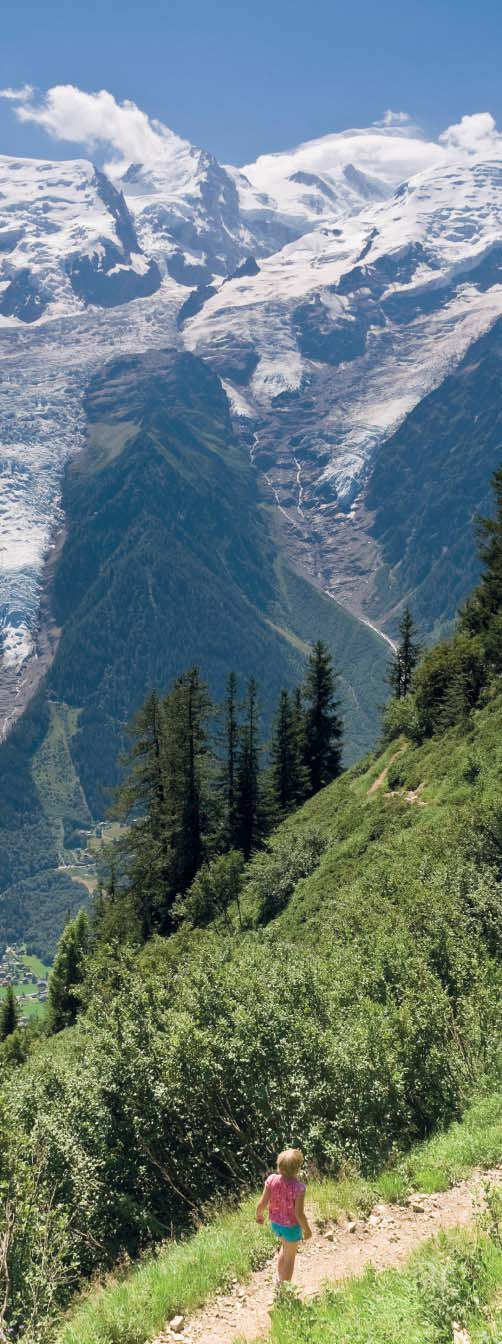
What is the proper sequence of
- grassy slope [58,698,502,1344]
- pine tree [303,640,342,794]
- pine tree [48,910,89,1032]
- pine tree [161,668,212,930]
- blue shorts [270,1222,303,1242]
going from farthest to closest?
pine tree [303,640,342,794], pine tree [161,668,212,930], pine tree [48,910,89,1032], blue shorts [270,1222,303,1242], grassy slope [58,698,502,1344]

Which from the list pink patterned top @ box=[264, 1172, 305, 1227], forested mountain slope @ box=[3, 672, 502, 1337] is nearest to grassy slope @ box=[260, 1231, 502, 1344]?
pink patterned top @ box=[264, 1172, 305, 1227]

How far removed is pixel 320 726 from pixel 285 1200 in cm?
7029

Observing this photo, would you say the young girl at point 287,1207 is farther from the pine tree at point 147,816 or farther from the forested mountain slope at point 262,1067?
the pine tree at point 147,816

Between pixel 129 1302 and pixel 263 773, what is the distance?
2355 inches

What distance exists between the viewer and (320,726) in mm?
82188

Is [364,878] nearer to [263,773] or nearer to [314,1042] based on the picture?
[314,1042]

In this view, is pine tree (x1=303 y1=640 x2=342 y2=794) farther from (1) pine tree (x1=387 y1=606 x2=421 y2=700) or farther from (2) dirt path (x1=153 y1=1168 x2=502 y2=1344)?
(2) dirt path (x1=153 y1=1168 x2=502 y2=1344)

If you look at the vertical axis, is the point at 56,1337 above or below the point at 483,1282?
below

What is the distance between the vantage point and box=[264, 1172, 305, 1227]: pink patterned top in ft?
40.1

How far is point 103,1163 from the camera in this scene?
17.7m

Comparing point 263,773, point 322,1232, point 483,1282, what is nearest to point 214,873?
point 263,773

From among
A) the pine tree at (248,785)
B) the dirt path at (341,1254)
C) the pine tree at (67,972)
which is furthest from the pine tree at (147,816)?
the dirt path at (341,1254)

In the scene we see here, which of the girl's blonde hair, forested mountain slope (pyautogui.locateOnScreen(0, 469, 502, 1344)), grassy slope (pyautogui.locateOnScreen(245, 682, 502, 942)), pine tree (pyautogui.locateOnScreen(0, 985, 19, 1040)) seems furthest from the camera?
pine tree (pyautogui.locateOnScreen(0, 985, 19, 1040))

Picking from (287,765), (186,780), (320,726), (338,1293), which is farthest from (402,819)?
(320,726)
